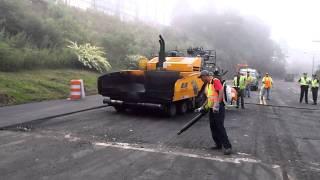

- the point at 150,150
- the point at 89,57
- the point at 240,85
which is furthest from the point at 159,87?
the point at 89,57

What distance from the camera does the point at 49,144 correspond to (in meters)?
8.35

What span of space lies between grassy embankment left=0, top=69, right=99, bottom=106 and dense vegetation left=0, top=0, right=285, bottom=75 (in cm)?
101

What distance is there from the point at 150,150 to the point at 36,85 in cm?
1116

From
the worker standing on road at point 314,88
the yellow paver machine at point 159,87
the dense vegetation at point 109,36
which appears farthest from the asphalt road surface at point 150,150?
the dense vegetation at point 109,36

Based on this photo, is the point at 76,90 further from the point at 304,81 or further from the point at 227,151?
the point at 304,81

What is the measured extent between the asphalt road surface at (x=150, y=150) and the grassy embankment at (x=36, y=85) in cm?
399

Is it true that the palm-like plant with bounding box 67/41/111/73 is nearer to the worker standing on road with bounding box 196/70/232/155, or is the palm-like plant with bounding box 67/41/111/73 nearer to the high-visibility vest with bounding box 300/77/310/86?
the high-visibility vest with bounding box 300/77/310/86

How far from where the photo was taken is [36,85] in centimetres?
1798

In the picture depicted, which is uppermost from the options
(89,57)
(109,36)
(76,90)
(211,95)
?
(109,36)

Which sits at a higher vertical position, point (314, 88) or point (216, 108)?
point (216, 108)

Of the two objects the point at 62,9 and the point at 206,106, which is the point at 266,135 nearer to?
the point at 206,106

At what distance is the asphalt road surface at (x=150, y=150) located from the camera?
6.54 m

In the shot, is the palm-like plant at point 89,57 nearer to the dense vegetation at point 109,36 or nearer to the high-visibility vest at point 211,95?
the dense vegetation at point 109,36

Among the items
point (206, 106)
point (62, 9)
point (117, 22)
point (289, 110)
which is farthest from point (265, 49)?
point (206, 106)
